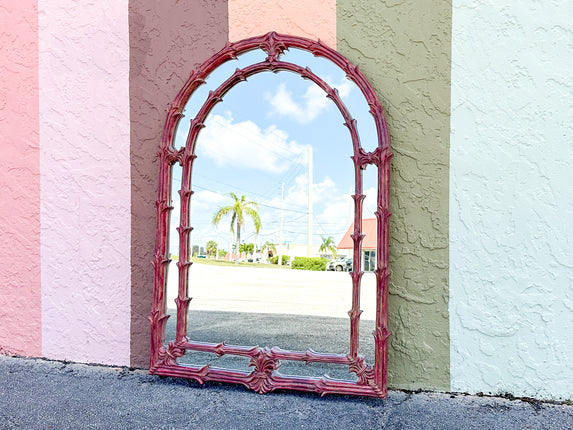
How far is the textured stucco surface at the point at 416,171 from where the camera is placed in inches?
105

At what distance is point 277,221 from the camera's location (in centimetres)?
270

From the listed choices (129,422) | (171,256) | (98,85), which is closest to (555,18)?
(171,256)

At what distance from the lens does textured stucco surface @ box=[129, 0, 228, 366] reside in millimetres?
3059

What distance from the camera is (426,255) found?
8.83 feet

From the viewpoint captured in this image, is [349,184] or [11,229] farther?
[11,229]

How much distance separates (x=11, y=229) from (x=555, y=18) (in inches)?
162

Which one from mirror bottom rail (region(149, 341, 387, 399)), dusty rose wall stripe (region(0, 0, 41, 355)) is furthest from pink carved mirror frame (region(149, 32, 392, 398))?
dusty rose wall stripe (region(0, 0, 41, 355))

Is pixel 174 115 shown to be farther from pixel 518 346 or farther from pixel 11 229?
pixel 518 346

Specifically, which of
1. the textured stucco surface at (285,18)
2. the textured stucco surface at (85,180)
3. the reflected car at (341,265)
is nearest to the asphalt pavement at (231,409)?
the textured stucco surface at (85,180)

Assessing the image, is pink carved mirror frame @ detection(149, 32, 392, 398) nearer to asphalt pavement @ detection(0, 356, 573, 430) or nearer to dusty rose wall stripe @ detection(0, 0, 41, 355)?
asphalt pavement @ detection(0, 356, 573, 430)

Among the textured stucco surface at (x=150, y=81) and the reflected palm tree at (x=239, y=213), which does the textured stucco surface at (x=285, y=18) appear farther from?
the reflected palm tree at (x=239, y=213)

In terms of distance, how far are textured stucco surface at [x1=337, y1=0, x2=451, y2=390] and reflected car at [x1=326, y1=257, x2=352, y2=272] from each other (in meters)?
0.29

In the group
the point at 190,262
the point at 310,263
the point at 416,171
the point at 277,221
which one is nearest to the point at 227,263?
the point at 190,262

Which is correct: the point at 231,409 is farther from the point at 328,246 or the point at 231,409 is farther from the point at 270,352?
the point at 328,246
